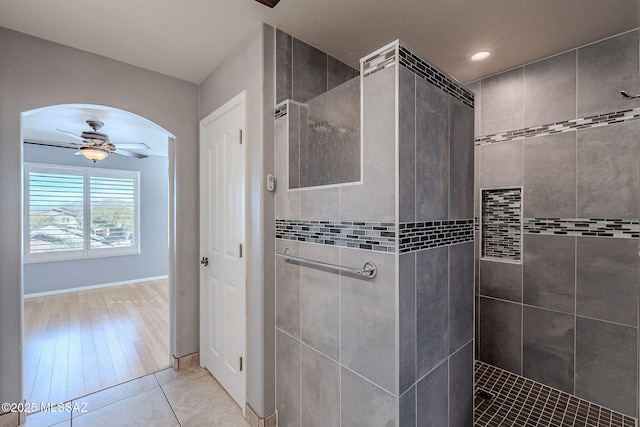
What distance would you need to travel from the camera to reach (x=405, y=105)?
1151 millimetres

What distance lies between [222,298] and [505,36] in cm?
260

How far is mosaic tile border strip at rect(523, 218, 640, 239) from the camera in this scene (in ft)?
5.78

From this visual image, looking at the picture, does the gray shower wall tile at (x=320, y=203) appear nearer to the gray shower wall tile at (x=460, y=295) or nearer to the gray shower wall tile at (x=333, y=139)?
the gray shower wall tile at (x=333, y=139)

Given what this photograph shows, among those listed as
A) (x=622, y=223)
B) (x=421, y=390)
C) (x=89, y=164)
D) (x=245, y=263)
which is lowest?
(x=421, y=390)

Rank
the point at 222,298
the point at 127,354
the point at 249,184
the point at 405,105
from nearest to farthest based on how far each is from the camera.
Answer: the point at 405,105 → the point at 249,184 → the point at 222,298 → the point at 127,354

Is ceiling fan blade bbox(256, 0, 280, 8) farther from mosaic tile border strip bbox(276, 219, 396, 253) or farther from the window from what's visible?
the window

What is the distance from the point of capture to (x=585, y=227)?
1.90m

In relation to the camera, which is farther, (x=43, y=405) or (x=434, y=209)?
(x=43, y=405)

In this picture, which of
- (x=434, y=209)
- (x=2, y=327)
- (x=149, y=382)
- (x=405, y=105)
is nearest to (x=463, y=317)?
(x=434, y=209)

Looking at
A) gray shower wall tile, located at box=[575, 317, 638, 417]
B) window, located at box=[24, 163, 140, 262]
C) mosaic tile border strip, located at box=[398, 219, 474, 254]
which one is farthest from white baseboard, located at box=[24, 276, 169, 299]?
gray shower wall tile, located at box=[575, 317, 638, 417]

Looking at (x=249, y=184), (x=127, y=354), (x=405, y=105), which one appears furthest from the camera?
(x=127, y=354)

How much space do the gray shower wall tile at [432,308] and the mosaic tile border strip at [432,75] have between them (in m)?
0.79

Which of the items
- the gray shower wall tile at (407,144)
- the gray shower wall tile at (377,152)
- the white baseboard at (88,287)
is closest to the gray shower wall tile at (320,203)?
the gray shower wall tile at (377,152)

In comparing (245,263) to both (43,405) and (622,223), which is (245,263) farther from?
(622,223)
